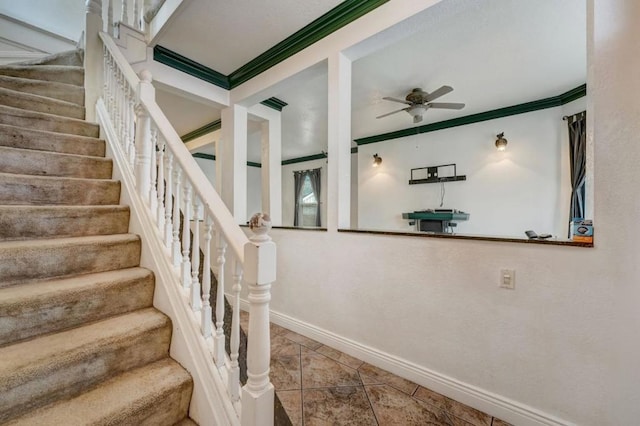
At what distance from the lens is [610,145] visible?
121cm

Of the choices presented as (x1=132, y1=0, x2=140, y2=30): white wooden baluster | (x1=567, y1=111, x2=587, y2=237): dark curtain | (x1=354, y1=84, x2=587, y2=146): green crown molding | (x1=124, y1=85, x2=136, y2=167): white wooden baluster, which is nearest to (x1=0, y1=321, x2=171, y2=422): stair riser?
(x1=124, y1=85, x2=136, y2=167): white wooden baluster

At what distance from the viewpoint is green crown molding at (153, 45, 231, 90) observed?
105 inches

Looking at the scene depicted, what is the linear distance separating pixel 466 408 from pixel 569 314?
804mm

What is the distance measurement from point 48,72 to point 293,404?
3453 mm

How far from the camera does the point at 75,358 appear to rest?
3.24 feet

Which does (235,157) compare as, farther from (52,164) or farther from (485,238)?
(485,238)

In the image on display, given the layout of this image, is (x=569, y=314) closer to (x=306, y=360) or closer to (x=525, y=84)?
(x=306, y=360)

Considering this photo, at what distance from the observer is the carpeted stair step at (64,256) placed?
1182mm

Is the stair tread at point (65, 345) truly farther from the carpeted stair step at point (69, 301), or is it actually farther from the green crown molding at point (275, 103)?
the green crown molding at point (275, 103)

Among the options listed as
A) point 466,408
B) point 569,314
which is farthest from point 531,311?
point 466,408

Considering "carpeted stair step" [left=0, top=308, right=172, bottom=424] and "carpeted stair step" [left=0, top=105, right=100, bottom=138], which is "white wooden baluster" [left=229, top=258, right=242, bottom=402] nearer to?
"carpeted stair step" [left=0, top=308, right=172, bottom=424]

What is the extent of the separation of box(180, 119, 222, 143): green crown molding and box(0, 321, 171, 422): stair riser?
149 inches

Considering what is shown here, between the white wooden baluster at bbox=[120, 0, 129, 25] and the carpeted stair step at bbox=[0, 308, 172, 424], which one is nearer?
the carpeted stair step at bbox=[0, 308, 172, 424]

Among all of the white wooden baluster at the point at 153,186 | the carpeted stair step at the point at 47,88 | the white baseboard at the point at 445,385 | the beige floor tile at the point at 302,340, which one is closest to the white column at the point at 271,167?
the beige floor tile at the point at 302,340
